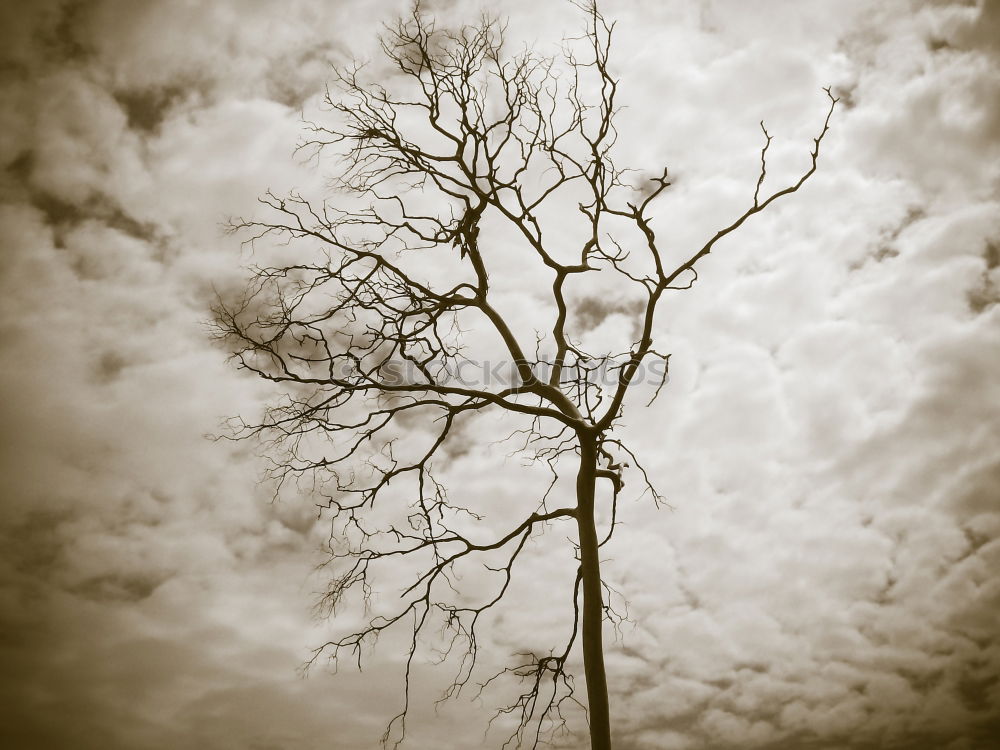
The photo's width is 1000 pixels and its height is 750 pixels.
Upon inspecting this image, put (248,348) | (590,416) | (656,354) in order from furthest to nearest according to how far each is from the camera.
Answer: (590,416) < (656,354) < (248,348)

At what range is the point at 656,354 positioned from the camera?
223 inches

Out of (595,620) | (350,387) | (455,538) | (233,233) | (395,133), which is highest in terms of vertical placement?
(395,133)

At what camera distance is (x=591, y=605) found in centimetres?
539

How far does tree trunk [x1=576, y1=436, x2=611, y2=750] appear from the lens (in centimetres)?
504

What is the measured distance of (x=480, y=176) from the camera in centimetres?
621

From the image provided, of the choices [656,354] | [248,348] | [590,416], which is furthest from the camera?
[590,416]

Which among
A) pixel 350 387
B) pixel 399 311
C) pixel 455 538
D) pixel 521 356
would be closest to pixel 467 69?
pixel 399 311

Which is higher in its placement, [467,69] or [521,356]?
[467,69]

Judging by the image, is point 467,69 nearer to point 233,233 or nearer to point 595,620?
point 233,233

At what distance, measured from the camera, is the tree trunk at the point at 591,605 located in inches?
198

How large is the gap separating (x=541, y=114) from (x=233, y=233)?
3.35 meters

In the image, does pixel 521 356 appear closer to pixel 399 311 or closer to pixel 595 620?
pixel 399 311

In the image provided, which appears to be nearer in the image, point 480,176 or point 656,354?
point 656,354

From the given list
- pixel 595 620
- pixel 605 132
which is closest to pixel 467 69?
pixel 605 132
